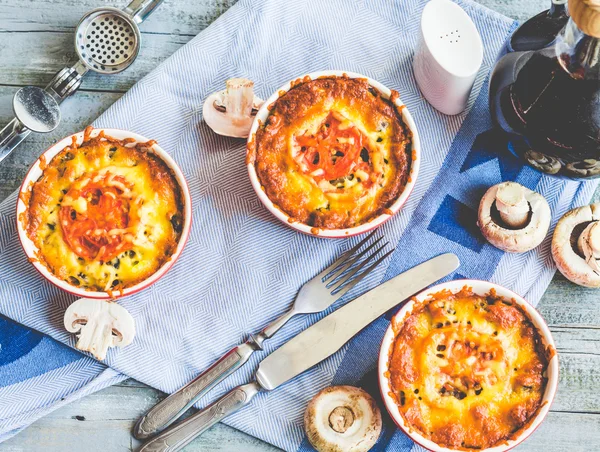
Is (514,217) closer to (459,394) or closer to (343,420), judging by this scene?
(459,394)

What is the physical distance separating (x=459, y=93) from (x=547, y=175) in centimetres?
48

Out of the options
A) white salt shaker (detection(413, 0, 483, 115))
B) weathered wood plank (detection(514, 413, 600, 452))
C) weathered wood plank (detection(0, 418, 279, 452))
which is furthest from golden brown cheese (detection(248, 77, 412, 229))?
weathered wood plank (detection(514, 413, 600, 452))

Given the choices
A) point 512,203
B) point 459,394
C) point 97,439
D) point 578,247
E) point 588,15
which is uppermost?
point 588,15

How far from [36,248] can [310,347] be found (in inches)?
43.4

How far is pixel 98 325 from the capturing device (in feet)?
9.15

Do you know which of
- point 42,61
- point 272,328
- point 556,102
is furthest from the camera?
point 42,61

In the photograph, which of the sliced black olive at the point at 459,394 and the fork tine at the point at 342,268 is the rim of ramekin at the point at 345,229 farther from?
the sliced black olive at the point at 459,394

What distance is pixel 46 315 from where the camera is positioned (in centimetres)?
287

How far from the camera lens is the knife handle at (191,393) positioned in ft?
9.22

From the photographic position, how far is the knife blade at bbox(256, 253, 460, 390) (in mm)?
2820

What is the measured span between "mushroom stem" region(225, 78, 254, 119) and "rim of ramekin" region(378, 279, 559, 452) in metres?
0.99

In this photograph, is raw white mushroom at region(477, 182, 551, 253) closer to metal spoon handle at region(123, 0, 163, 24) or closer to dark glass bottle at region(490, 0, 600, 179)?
dark glass bottle at region(490, 0, 600, 179)

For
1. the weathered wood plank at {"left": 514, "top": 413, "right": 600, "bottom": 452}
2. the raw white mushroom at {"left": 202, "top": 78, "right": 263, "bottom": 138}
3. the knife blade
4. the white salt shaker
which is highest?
the white salt shaker

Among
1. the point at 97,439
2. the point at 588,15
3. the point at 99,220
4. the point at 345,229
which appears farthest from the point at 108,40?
the point at 588,15
